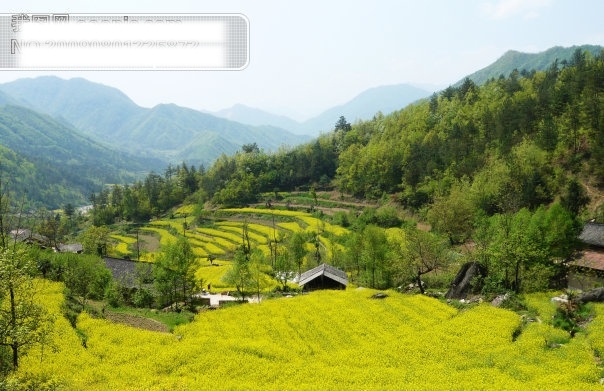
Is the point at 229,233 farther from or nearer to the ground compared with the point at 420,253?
nearer to the ground

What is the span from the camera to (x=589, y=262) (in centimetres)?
4325

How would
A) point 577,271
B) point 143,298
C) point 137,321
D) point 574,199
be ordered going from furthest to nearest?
point 574,199 → point 577,271 → point 143,298 → point 137,321

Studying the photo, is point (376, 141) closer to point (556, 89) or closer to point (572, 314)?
point (556, 89)

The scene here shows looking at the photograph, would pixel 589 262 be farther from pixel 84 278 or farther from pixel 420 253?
pixel 84 278

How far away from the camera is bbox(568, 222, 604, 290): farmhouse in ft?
134

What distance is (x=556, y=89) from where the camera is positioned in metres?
78.1

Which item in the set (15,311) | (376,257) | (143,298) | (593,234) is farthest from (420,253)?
(15,311)

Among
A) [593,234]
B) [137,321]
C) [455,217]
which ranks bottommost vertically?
[137,321]

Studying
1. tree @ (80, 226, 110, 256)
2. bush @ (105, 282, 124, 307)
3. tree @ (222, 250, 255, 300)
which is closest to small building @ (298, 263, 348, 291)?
tree @ (222, 250, 255, 300)

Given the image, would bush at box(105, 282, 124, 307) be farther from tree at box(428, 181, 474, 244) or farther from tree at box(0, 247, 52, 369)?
tree at box(428, 181, 474, 244)

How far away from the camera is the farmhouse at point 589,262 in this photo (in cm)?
4078

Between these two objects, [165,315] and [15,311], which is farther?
[165,315]

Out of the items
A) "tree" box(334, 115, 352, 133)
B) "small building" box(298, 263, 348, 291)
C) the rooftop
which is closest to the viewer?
the rooftop

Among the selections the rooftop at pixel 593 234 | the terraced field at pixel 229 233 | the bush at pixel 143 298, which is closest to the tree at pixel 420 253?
the rooftop at pixel 593 234
